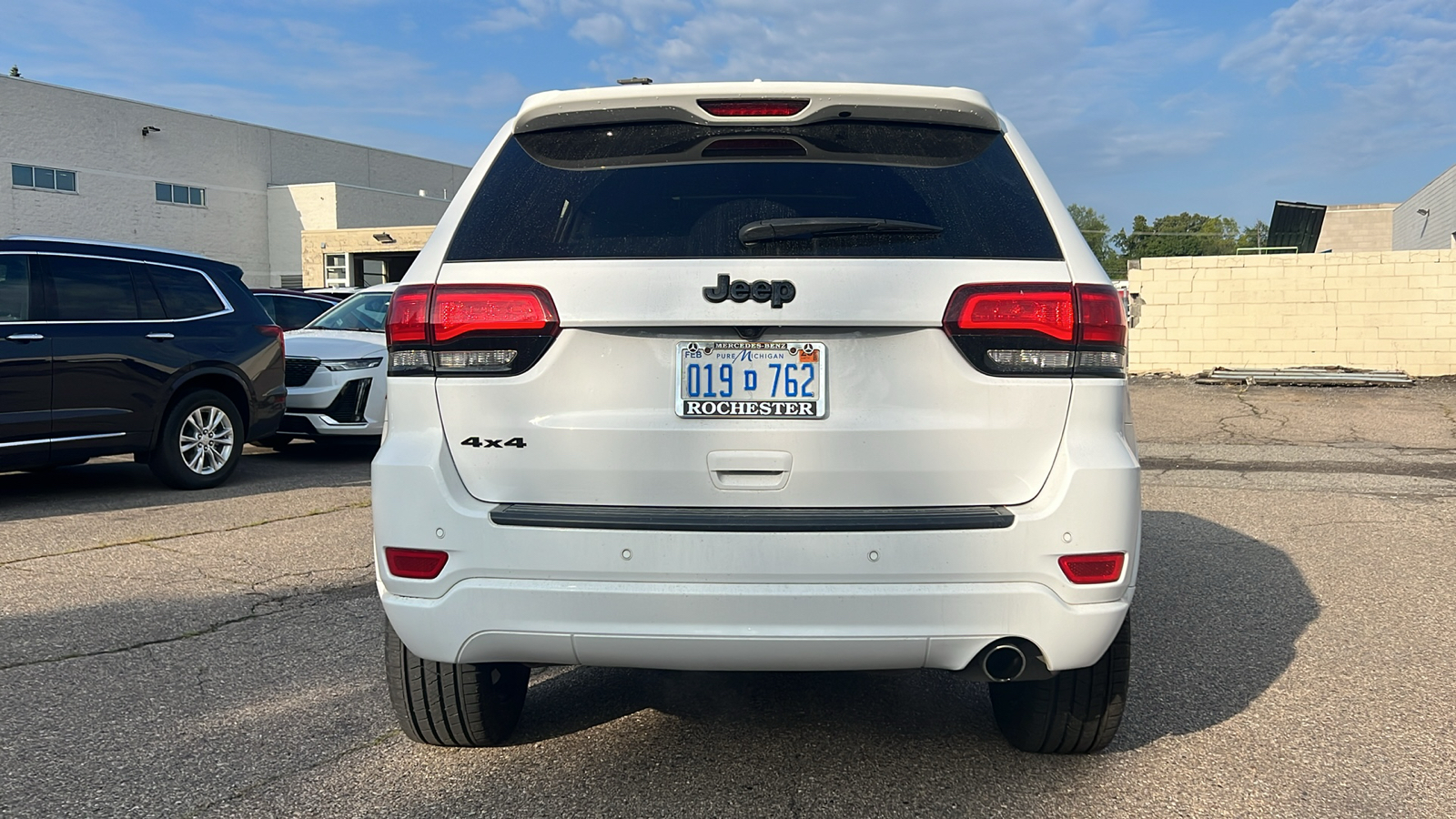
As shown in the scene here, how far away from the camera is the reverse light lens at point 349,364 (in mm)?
10234

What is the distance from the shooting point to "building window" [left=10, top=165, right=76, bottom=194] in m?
46.1

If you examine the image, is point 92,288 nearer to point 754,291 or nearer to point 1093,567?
point 754,291

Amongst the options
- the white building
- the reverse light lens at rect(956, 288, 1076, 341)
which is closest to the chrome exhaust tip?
the reverse light lens at rect(956, 288, 1076, 341)

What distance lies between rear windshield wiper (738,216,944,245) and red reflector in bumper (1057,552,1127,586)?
870mm

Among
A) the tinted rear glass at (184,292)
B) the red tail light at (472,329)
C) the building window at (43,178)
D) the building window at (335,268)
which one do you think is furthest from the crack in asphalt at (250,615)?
the building window at (43,178)

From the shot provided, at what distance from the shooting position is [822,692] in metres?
3.97

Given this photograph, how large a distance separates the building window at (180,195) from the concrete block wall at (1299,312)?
45.7m

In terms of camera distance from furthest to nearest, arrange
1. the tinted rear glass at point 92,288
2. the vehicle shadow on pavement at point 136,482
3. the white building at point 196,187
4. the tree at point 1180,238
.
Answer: the tree at point 1180,238 < the white building at point 196,187 < the vehicle shadow on pavement at point 136,482 < the tinted rear glass at point 92,288

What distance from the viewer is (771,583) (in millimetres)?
2709

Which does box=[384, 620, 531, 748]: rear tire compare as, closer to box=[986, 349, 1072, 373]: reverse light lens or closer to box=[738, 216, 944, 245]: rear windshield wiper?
box=[738, 216, 944, 245]: rear windshield wiper

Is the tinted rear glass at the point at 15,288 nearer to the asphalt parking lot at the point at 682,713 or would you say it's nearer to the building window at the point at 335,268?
the asphalt parking lot at the point at 682,713

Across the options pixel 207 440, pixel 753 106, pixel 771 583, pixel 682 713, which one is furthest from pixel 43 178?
pixel 771 583

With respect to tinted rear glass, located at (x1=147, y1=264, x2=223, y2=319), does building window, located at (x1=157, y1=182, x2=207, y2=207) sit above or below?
above

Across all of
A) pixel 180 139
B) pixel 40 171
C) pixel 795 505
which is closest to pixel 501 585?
pixel 795 505
